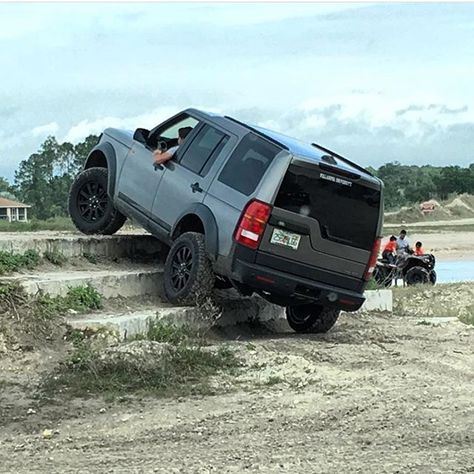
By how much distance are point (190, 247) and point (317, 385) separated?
2.72 m

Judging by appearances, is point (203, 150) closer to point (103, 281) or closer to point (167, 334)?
point (103, 281)

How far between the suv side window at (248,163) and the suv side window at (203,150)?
331mm

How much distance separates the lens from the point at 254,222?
30.1ft

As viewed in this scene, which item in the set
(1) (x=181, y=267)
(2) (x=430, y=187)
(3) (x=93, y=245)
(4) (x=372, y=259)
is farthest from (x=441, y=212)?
(1) (x=181, y=267)

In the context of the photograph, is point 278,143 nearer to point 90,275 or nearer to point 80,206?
point 90,275

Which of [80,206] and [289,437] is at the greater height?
[80,206]

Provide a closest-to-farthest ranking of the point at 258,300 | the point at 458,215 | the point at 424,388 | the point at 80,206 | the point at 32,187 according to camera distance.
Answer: the point at 424,388 → the point at 258,300 → the point at 80,206 → the point at 32,187 → the point at 458,215

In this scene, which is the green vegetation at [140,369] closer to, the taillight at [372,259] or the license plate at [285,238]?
the license plate at [285,238]

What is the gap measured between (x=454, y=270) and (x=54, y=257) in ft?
83.4

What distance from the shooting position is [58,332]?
27.6ft

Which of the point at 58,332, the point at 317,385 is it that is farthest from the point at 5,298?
the point at 317,385

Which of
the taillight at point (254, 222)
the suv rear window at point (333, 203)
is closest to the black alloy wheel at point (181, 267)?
the taillight at point (254, 222)

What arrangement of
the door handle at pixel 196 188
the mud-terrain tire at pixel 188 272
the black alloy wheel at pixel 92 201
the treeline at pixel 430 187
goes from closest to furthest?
the mud-terrain tire at pixel 188 272
the door handle at pixel 196 188
the black alloy wheel at pixel 92 201
the treeline at pixel 430 187

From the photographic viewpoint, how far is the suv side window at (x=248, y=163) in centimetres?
943
